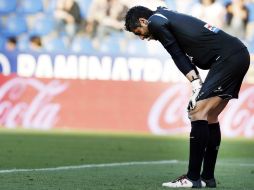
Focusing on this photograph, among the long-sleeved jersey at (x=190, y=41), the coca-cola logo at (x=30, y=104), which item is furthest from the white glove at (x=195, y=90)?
the coca-cola logo at (x=30, y=104)

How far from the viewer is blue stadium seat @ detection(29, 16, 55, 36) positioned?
2256 cm

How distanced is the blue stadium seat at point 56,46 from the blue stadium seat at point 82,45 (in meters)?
0.28

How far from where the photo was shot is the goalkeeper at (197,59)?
7.99 m

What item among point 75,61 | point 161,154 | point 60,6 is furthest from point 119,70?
point 161,154

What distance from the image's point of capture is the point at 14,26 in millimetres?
22625

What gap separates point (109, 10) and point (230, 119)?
4867mm

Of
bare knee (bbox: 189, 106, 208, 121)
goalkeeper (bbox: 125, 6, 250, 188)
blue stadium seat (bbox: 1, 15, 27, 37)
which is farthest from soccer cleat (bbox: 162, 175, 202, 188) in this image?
blue stadium seat (bbox: 1, 15, 27, 37)

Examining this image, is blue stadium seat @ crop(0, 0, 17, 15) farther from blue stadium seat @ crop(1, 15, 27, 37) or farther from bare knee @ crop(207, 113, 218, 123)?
bare knee @ crop(207, 113, 218, 123)

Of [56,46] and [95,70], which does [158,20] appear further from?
[56,46]

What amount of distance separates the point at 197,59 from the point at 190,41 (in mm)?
217

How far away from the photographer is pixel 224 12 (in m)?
22.1

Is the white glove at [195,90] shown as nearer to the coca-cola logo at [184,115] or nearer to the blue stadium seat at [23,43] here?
the coca-cola logo at [184,115]

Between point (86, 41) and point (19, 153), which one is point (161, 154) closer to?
point (19, 153)

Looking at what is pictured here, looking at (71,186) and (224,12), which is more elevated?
(71,186)
